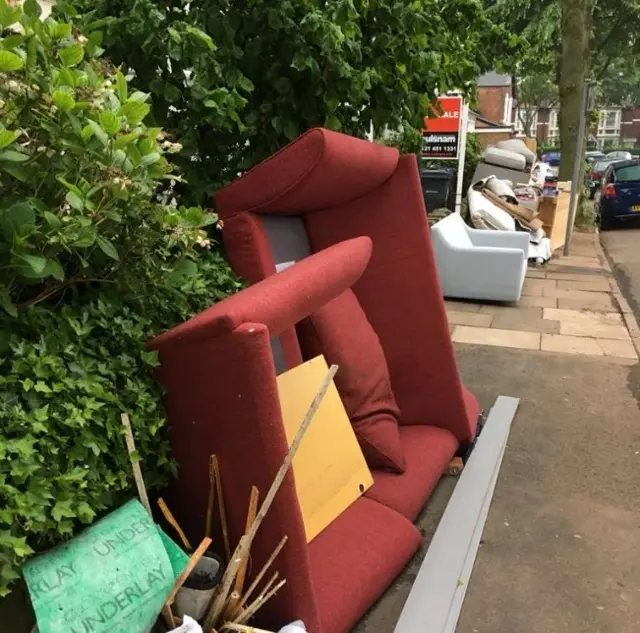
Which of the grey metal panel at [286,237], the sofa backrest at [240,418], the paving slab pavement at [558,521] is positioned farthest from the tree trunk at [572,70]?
the sofa backrest at [240,418]

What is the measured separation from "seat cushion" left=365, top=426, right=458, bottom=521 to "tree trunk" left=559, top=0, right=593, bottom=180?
1136 centimetres

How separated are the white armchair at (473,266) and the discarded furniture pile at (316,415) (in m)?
3.61

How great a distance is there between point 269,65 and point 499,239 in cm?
597

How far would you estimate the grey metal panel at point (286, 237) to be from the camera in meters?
2.77

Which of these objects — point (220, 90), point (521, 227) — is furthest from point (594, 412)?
point (521, 227)

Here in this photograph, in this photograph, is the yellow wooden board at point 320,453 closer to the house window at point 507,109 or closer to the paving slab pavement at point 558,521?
the paving slab pavement at point 558,521

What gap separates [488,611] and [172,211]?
1914 mm

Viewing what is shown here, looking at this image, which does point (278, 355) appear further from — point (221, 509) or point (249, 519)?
point (249, 519)

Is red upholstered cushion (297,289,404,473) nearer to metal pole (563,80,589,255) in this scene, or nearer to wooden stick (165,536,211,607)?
wooden stick (165,536,211,607)

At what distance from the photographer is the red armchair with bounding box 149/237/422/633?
171 centimetres

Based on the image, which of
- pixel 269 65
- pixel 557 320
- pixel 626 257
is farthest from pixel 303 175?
pixel 626 257

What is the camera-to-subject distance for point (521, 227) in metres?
9.73

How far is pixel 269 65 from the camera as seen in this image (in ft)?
9.14

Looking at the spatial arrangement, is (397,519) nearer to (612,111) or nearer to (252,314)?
(252,314)
